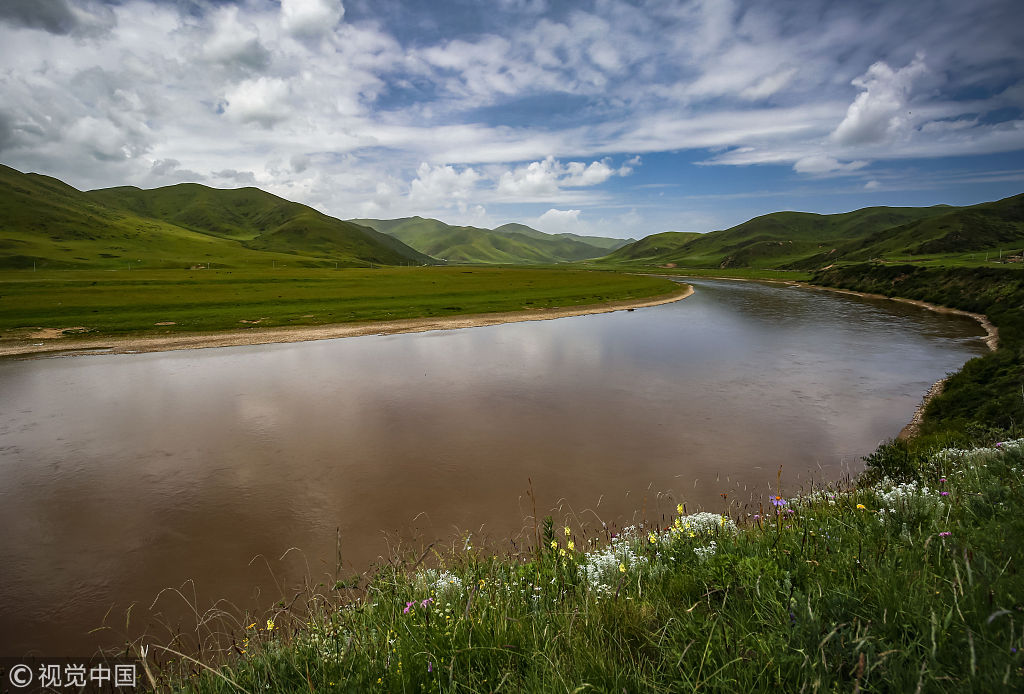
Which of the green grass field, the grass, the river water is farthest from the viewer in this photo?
the green grass field

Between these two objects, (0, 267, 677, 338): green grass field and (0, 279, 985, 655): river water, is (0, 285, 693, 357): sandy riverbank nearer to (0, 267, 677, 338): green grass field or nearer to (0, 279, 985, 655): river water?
(0, 267, 677, 338): green grass field

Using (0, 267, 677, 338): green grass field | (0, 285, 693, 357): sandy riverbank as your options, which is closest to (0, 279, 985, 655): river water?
(0, 285, 693, 357): sandy riverbank

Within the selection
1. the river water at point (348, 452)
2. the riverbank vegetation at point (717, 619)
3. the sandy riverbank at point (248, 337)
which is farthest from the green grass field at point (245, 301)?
the riverbank vegetation at point (717, 619)

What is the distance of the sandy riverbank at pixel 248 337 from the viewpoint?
32.6 metres

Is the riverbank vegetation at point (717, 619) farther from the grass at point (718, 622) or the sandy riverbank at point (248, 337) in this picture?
the sandy riverbank at point (248, 337)

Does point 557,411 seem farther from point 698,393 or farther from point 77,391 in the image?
point 77,391

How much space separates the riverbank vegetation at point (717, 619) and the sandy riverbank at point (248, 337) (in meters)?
37.0

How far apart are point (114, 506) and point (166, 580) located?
4.47 meters

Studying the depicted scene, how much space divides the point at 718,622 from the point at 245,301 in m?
58.9

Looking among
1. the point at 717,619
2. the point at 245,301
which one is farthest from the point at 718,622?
the point at 245,301

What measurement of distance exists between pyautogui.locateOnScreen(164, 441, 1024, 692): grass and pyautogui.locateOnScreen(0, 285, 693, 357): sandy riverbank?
3717 cm

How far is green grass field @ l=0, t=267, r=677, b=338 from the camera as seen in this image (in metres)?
40.5

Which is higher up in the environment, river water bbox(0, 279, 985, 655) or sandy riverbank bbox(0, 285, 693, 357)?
sandy riverbank bbox(0, 285, 693, 357)

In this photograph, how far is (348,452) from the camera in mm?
15078
